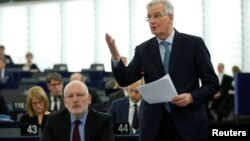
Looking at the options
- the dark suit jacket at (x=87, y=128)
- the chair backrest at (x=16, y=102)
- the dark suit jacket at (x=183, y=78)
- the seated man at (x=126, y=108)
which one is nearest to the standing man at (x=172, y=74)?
the dark suit jacket at (x=183, y=78)

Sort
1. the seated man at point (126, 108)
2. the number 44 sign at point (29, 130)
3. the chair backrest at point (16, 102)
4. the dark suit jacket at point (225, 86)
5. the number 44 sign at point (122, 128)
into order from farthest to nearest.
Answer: the dark suit jacket at point (225, 86), the chair backrest at point (16, 102), the seated man at point (126, 108), the number 44 sign at point (122, 128), the number 44 sign at point (29, 130)

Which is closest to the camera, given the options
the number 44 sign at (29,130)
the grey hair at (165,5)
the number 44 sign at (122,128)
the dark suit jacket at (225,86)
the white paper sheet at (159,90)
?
the white paper sheet at (159,90)

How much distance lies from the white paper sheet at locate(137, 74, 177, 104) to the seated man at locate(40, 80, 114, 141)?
0.73 m

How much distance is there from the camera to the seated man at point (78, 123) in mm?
5730

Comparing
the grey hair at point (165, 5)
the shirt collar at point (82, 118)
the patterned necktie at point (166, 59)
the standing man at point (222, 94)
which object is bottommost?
the standing man at point (222, 94)

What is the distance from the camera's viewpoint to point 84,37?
26031 mm

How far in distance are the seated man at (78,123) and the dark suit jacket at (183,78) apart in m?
0.59

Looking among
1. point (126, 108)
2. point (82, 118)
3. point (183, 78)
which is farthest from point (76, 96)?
point (126, 108)

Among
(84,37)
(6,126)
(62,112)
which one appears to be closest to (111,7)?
(84,37)

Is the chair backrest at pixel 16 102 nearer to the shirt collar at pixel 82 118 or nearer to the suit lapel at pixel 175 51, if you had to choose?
the shirt collar at pixel 82 118

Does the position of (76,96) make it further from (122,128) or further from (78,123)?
(122,128)

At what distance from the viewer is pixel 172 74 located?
5.20 metres

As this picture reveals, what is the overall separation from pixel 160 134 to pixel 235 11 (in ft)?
58.7

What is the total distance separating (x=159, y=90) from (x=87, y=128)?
909 mm
